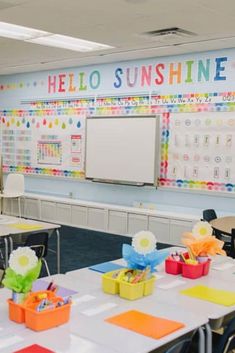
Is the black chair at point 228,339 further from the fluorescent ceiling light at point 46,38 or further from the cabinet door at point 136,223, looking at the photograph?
the cabinet door at point 136,223

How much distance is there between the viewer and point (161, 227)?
22.8ft

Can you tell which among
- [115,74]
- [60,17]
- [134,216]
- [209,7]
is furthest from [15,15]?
[134,216]

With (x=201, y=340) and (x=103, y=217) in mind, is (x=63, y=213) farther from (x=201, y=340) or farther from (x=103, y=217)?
(x=201, y=340)

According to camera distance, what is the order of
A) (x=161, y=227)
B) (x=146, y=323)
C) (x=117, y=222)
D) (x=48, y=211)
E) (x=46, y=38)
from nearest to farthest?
1. (x=146, y=323)
2. (x=46, y=38)
3. (x=161, y=227)
4. (x=117, y=222)
5. (x=48, y=211)

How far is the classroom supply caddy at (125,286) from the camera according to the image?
8.56 feet

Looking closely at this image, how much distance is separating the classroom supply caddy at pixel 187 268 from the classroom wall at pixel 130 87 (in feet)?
11.4

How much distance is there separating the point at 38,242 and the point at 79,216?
363 centimetres

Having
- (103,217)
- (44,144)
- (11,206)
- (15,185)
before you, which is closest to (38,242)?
(103,217)

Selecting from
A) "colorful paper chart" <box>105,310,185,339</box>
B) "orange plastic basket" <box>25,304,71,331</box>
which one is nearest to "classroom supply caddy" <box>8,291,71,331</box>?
"orange plastic basket" <box>25,304,71,331</box>

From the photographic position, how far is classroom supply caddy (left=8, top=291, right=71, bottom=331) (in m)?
2.17

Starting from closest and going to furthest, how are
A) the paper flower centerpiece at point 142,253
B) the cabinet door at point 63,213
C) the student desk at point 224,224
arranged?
1. the paper flower centerpiece at point 142,253
2. the student desk at point 224,224
3. the cabinet door at point 63,213

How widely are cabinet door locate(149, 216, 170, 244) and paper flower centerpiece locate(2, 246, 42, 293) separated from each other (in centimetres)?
466

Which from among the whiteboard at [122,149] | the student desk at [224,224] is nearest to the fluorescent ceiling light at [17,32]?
the whiteboard at [122,149]

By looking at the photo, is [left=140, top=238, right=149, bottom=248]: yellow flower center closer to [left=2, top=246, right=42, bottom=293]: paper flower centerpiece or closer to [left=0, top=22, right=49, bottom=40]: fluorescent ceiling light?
[left=2, top=246, right=42, bottom=293]: paper flower centerpiece
